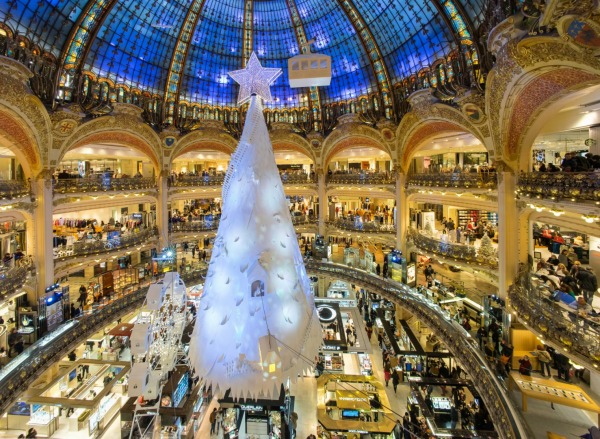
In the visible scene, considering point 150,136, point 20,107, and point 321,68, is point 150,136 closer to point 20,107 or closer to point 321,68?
point 20,107

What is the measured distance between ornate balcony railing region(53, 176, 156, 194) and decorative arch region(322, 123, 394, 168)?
50.7 feet

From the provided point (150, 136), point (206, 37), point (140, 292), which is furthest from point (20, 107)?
→ point (206, 37)

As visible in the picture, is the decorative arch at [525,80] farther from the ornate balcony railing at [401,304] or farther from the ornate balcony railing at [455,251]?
the ornate balcony railing at [401,304]

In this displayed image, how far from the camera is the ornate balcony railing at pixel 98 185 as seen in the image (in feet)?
74.2

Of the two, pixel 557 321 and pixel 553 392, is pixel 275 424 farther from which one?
pixel 557 321

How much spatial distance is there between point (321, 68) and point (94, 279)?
79.5 ft

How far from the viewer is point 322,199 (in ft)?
113

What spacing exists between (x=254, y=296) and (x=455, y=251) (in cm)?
1664

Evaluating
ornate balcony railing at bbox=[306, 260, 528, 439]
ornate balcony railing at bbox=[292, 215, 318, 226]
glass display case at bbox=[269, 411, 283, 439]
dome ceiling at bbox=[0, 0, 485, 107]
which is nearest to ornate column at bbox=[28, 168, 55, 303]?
dome ceiling at bbox=[0, 0, 485, 107]

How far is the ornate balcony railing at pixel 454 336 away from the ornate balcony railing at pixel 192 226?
9.55 metres

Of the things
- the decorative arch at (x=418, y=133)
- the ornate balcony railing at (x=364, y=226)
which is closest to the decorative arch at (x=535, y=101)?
the decorative arch at (x=418, y=133)

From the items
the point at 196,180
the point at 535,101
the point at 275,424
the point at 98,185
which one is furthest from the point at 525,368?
the point at 196,180

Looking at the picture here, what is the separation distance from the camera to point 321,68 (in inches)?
509

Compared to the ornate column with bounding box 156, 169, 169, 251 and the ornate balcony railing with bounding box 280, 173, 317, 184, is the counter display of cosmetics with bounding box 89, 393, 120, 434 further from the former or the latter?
the ornate balcony railing with bounding box 280, 173, 317, 184
